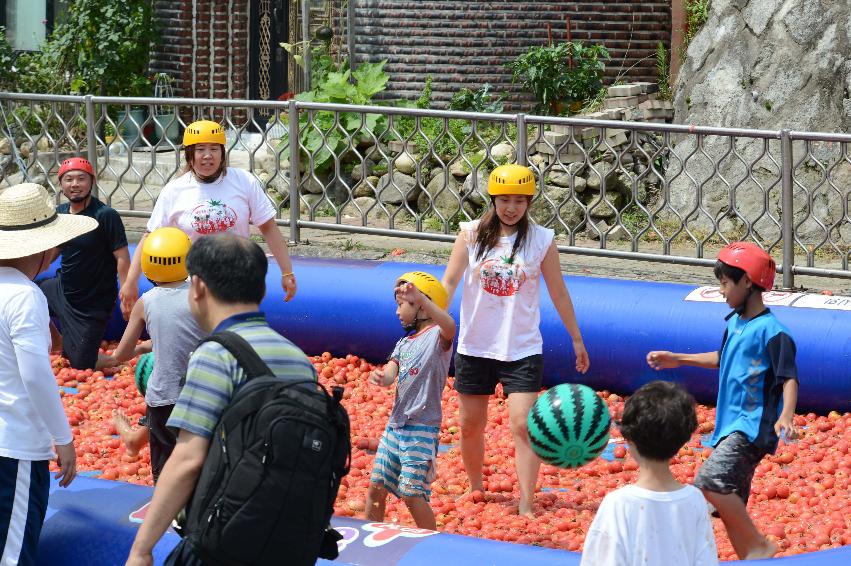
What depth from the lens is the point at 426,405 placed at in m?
6.30

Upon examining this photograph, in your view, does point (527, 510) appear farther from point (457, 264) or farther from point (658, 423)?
point (658, 423)

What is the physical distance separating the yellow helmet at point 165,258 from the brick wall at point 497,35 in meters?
9.73

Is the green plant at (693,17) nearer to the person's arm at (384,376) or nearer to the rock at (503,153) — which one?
the rock at (503,153)

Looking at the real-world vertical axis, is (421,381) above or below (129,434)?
above

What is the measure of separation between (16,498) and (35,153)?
9027 mm

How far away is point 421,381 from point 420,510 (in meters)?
0.59

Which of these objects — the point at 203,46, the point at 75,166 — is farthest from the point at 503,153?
the point at 203,46

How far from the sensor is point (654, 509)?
3.89 metres

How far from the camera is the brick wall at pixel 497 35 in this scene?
15352mm

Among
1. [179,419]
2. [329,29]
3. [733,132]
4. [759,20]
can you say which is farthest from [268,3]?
[179,419]

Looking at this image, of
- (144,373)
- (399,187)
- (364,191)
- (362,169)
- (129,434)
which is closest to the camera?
(129,434)

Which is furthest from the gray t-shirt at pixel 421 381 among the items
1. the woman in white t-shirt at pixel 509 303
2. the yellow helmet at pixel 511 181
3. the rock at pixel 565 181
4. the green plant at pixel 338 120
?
the rock at pixel 565 181

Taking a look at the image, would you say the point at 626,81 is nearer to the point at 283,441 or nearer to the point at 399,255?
the point at 399,255

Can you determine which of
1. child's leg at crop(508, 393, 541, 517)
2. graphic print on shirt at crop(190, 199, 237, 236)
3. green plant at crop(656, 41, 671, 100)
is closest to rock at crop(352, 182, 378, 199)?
green plant at crop(656, 41, 671, 100)
